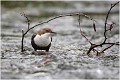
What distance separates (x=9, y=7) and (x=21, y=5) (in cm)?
135

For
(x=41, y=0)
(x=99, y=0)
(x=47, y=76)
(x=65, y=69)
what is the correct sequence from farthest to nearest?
1. (x=99, y=0)
2. (x=41, y=0)
3. (x=65, y=69)
4. (x=47, y=76)

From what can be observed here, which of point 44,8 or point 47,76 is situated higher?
point 44,8

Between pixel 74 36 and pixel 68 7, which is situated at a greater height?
pixel 68 7

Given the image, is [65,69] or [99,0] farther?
[99,0]

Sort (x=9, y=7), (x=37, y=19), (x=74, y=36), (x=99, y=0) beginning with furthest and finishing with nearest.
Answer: (x=99, y=0), (x=9, y=7), (x=37, y=19), (x=74, y=36)

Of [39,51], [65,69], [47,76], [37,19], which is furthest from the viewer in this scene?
[37,19]

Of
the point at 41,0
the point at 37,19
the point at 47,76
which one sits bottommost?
the point at 47,76

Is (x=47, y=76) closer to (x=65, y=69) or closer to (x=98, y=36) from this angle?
(x=65, y=69)

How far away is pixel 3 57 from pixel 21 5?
60.6 feet

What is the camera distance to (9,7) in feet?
81.3

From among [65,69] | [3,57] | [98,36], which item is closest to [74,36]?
[98,36]

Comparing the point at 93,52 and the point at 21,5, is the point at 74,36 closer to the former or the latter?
the point at 93,52

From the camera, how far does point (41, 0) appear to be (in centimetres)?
2770

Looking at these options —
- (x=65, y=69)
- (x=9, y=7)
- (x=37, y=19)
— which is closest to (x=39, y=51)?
(x=65, y=69)
